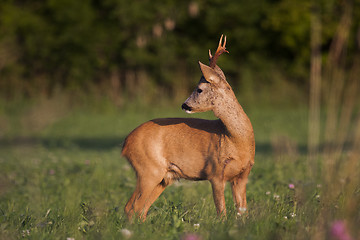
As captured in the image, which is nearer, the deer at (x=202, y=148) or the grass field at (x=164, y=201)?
the grass field at (x=164, y=201)

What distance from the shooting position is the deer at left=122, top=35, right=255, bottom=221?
14.0 feet

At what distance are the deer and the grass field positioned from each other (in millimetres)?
192

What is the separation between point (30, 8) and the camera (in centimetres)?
2647

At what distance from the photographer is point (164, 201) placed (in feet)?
16.2

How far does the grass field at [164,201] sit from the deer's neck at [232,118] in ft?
0.99

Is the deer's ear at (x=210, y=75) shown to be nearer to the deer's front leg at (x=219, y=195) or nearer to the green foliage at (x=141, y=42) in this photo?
the deer's front leg at (x=219, y=195)

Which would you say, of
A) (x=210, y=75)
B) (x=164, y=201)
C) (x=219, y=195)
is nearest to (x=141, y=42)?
(x=164, y=201)

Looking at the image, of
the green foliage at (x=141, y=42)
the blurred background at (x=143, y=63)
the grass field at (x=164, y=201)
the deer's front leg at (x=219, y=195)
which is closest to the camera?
the grass field at (x=164, y=201)

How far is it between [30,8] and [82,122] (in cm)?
1057

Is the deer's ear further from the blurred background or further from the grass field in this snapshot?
the blurred background

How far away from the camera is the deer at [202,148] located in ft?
14.0

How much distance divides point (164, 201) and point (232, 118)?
1142mm

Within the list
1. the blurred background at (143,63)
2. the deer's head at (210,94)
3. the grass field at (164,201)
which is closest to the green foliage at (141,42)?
the blurred background at (143,63)

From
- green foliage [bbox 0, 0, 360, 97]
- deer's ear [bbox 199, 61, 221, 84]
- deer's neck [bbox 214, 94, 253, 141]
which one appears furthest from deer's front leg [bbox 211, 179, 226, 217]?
green foliage [bbox 0, 0, 360, 97]
